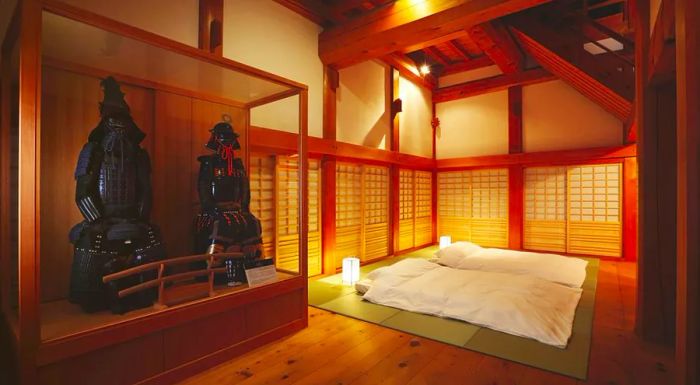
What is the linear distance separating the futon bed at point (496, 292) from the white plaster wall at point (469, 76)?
408 cm

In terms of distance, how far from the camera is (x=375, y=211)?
19.4ft

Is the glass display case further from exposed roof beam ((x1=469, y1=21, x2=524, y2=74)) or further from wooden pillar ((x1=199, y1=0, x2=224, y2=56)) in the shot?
exposed roof beam ((x1=469, y1=21, x2=524, y2=74))

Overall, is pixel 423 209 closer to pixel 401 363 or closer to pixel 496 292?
A: pixel 496 292

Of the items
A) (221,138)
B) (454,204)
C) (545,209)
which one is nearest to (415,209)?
(454,204)

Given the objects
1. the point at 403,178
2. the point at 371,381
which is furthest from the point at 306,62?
the point at 371,381

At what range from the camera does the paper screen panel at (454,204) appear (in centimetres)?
732

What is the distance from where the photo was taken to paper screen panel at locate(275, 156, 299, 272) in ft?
13.7

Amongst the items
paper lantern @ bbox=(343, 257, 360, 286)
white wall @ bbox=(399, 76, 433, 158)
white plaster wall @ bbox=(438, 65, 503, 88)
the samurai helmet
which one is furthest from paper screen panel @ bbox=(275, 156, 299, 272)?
white plaster wall @ bbox=(438, 65, 503, 88)

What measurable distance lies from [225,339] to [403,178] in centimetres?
489

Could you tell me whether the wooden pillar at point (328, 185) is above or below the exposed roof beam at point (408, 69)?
below

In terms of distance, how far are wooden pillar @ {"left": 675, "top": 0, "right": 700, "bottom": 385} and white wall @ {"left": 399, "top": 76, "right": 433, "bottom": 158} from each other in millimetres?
5269

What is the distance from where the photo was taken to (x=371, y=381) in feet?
7.00

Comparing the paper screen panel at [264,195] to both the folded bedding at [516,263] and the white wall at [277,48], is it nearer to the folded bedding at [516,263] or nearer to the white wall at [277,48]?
the white wall at [277,48]

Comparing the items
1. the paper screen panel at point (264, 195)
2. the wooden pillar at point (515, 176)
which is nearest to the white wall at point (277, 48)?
the paper screen panel at point (264, 195)
